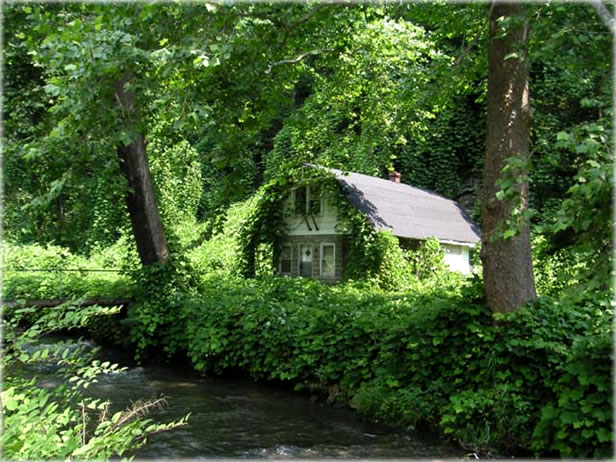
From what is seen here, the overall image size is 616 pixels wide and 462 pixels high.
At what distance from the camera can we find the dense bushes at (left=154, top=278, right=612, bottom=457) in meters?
7.57

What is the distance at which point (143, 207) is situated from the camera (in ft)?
51.5

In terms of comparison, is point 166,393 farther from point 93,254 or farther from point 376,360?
point 93,254

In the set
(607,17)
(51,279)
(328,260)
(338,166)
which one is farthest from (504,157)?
(51,279)

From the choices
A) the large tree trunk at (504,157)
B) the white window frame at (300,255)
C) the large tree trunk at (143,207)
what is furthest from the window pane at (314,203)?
the large tree trunk at (504,157)

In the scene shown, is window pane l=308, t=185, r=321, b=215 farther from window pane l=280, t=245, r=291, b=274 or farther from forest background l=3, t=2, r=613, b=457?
forest background l=3, t=2, r=613, b=457

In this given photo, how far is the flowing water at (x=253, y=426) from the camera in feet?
27.2

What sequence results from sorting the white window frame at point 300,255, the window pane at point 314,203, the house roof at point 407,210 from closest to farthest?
the house roof at point 407,210
the window pane at point 314,203
the white window frame at point 300,255

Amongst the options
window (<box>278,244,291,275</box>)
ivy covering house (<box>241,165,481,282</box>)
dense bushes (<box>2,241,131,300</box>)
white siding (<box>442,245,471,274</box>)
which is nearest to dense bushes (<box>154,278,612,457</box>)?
dense bushes (<box>2,241,131,300</box>)

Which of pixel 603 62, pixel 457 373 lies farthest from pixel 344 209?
pixel 603 62

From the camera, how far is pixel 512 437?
812cm

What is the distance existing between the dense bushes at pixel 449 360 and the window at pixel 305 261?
8572mm

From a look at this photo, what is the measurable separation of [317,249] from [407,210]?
377 centimetres

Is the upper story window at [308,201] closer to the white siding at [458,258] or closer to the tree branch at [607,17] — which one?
the white siding at [458,258]

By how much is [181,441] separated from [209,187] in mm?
32237
